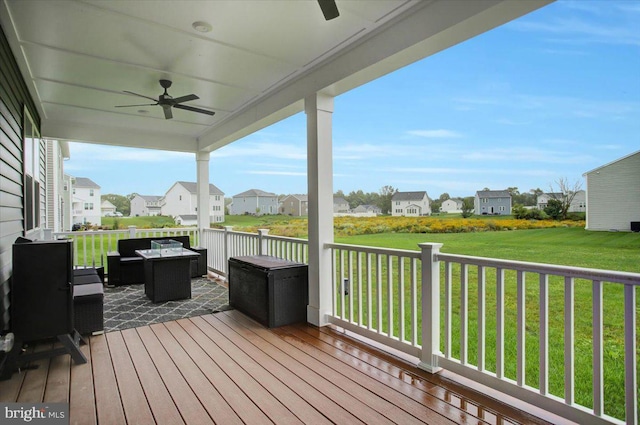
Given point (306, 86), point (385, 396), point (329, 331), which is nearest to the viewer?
point (385, 396)

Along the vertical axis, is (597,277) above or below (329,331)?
above

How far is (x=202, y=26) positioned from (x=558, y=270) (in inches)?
126

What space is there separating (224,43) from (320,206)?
6.10 ft

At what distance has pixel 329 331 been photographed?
3.62 metres

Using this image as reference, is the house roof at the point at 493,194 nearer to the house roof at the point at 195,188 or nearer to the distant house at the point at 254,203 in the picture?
the distant house at the point at 254,203

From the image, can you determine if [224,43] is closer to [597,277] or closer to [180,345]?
[180,345]

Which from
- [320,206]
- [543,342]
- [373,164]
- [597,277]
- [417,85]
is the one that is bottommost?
[543,342]

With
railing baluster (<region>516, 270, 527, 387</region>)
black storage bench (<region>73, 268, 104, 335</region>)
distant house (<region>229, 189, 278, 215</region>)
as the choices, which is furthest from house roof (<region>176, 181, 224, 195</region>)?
railing baluster (<region>516, 270, 527, 387</region>)

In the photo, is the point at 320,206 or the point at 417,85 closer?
the point at 320,206

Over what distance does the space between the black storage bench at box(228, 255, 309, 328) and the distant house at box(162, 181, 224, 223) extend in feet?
11.9

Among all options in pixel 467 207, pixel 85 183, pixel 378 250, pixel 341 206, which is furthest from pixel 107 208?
pixel 467 207

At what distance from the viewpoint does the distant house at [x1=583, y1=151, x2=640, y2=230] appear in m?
2.38

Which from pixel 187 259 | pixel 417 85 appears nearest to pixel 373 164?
pixel 417 85

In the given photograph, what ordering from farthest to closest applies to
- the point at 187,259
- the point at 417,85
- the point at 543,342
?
the point at 417,85, the point at 187,259, the point at 543,342
